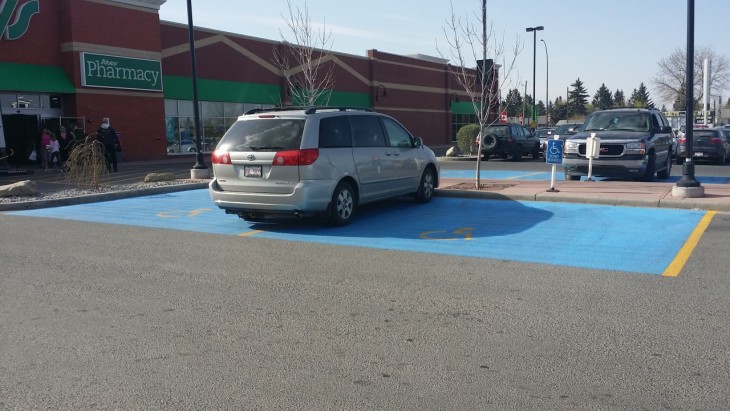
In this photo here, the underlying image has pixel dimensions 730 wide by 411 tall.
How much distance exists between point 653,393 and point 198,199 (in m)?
11.8

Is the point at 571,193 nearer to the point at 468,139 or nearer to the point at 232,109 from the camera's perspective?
the point at 468,139

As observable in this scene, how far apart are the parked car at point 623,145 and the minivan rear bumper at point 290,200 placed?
7548 millimetres

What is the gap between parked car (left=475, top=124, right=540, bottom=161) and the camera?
29078 mm

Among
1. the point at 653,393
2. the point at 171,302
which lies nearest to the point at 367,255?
the point at 171,302

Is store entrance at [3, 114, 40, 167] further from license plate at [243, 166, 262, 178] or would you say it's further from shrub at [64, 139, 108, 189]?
license plate at [243, 166, 262, 178]

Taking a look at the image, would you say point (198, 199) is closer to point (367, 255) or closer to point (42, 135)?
point (367, 255)

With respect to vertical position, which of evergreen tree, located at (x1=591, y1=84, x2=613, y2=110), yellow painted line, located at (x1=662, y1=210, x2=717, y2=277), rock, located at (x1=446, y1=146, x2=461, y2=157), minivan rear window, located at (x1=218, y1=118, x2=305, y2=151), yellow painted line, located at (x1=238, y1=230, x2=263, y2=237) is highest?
evergreen tree, located at (x1=591, y1=84, x2=613, y2=110)

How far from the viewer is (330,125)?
409 inches

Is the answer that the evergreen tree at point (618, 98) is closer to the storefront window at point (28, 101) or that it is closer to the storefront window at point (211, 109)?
the storefront window at point (211, 109)

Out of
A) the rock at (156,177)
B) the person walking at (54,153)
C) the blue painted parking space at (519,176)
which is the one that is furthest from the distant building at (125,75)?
the blue painted parking space at (519,176)

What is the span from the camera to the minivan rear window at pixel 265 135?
9891 mm

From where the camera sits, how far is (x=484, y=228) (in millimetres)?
10156

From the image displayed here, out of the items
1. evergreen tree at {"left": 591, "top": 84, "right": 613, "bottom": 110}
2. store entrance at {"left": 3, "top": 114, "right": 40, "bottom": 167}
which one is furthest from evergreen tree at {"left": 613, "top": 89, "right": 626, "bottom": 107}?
store entrance at {"left": 3, "top": 114, "right": 40, "bottom": 167}

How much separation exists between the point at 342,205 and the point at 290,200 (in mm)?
1029
